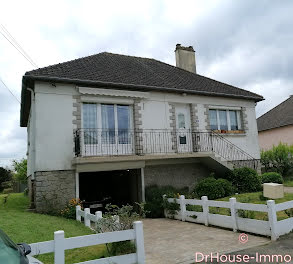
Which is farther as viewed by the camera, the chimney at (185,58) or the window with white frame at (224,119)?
the chimney at (185,58)

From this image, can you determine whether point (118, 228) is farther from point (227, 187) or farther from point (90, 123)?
point (227, 187)

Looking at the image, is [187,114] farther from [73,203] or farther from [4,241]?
[4,241]

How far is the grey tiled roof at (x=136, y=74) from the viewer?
11189 millimetres

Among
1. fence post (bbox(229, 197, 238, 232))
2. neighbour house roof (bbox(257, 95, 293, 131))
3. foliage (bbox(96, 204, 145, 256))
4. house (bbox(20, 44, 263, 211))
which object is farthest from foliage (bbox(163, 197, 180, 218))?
neighbour house roof (bbox(257, 95, 293, 131))

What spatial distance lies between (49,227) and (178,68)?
40.8ft

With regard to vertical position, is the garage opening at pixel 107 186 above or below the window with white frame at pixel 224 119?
below

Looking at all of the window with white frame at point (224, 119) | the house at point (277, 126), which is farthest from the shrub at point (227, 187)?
the house at point (277, 126)

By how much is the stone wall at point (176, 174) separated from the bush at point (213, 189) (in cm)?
140

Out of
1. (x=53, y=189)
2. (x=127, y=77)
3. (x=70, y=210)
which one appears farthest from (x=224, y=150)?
(x=53, y=189)

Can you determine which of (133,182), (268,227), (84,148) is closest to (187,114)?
(133,182)

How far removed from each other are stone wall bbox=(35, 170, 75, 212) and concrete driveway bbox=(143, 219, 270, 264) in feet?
11.2

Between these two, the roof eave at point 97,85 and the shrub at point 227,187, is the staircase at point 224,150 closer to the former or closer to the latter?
the shrub at point 227,187

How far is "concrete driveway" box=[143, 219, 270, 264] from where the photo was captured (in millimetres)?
5426

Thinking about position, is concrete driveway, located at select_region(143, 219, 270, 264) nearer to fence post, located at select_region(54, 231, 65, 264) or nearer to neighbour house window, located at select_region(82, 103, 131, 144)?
fence post, located at select_region(54, 231, 65, 264)
